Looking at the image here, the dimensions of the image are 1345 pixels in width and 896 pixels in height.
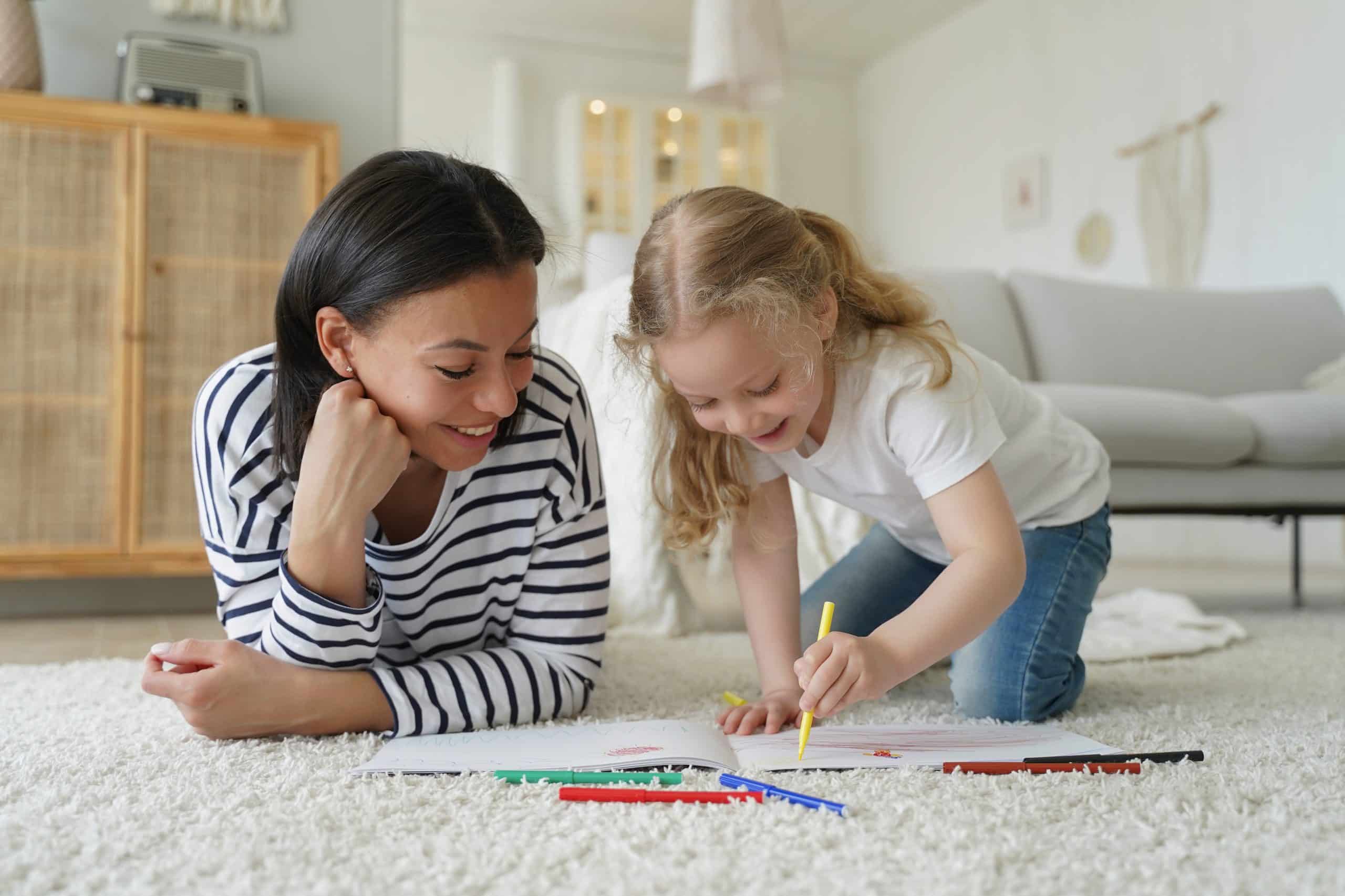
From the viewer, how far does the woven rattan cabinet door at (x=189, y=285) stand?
8.57 feet

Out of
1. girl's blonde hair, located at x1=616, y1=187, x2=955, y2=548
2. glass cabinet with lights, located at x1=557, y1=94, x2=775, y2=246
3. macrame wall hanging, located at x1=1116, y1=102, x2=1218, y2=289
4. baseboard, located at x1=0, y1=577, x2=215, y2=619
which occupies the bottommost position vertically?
baseboard, located at x1=0, y1=577, x2=215, y2=619

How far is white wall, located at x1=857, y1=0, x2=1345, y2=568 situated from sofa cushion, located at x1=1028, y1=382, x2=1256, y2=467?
1671 mm

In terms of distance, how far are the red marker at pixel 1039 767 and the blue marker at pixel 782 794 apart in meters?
0.16

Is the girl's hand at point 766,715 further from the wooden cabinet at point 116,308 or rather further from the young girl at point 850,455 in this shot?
the wooden cabinet at point 116,308

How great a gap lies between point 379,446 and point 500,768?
1.08ft

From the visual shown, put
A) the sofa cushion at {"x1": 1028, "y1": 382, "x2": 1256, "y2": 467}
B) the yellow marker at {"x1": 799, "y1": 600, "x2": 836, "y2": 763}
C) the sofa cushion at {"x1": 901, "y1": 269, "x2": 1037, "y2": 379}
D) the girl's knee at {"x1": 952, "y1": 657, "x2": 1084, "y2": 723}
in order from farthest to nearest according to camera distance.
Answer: the sofa cushion at {"x1": 901, "y1": 269, "x2": 1037, "y2": 379}
the sofa cushion at {"x1": 1028, "y1": 382, "x2": 1256, "y2": 467}
the girl's knee at {"x1": 952, "y1": 657, "x2": 1084, "y2": 723}
the yellow marker at {"x1": 799, "y1": 600, "x2": 836, "y2": 763}

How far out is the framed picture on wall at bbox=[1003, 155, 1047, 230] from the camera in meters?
5.10

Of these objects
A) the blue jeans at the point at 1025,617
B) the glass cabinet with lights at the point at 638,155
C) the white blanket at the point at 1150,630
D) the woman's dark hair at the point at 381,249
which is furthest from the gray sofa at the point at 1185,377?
the glass cabinet with lights at the point at 638,155

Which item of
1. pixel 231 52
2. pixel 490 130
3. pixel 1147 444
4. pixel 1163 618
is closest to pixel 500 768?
pixel 1163 618

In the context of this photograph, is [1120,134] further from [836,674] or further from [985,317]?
[836,674]

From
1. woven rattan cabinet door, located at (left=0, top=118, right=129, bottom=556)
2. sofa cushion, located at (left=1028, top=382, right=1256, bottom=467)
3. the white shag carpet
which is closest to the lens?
the white shag carpet

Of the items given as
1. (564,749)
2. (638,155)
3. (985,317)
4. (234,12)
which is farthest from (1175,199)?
(564,749)

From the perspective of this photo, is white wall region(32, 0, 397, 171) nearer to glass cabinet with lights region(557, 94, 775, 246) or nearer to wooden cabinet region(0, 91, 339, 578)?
wooden cabinet region(0, 91, 339, 578)

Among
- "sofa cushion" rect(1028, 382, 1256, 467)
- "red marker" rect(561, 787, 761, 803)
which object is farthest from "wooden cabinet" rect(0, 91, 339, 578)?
"red marker" rect(561, 787, 761, 803)
